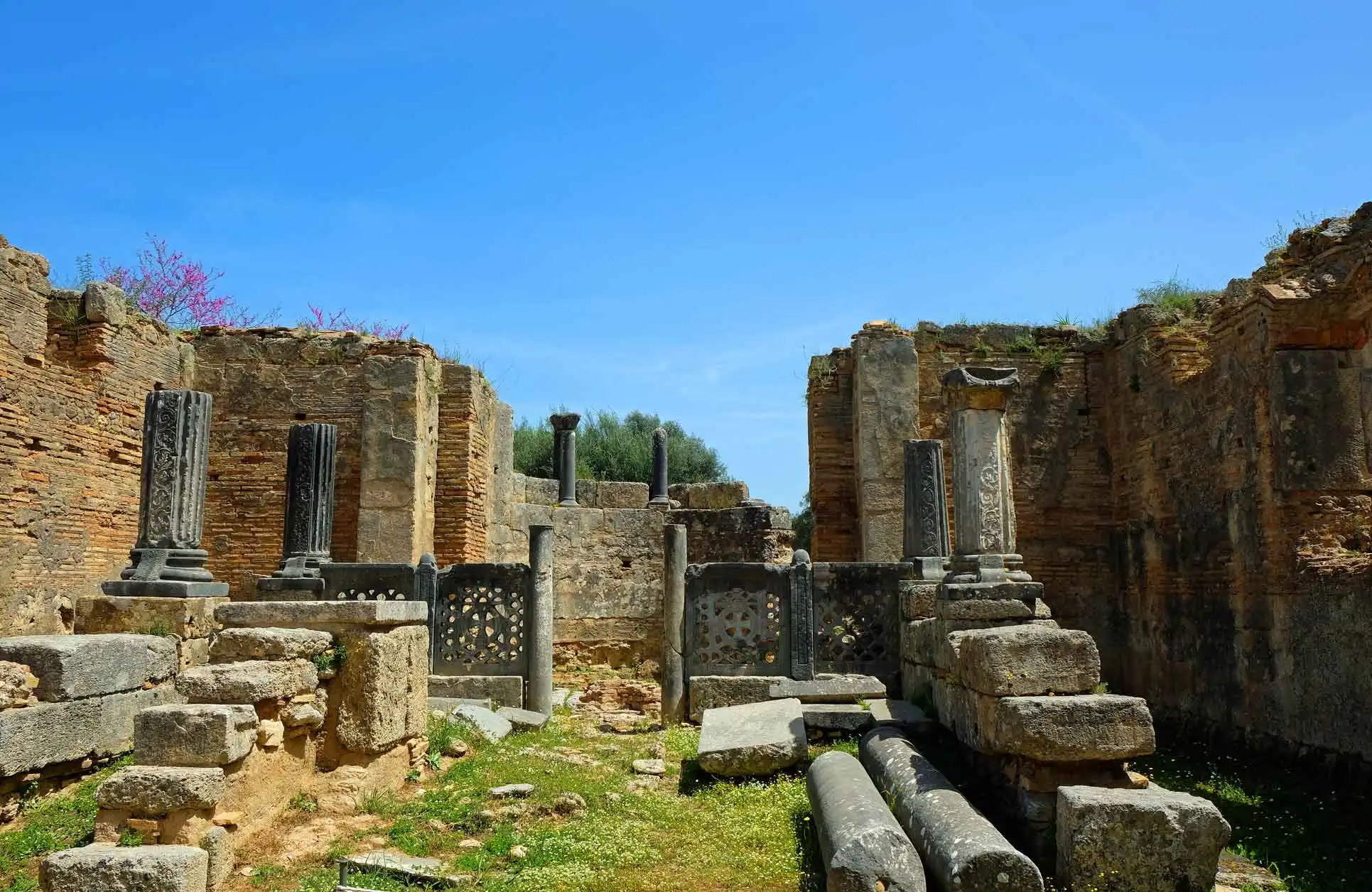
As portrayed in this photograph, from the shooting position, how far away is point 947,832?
4.70 m

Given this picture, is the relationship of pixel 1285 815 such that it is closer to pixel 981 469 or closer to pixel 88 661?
pixel 981 469

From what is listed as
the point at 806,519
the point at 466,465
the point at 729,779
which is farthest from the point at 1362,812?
the point at 806,519

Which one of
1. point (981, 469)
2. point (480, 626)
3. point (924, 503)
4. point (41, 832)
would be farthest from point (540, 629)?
point (41, 832)

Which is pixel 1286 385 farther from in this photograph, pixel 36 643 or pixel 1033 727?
pixel 36 643

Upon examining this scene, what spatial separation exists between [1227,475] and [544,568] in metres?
7.08

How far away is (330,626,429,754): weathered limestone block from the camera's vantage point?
654 centimetres

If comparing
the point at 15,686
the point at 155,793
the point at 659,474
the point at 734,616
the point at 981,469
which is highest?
the point at 659,474

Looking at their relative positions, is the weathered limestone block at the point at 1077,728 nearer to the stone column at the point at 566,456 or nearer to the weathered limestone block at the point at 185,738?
the weathered limestone block at the point at 185,738

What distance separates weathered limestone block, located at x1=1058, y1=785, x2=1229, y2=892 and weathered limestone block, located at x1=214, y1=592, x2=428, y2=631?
4474mm

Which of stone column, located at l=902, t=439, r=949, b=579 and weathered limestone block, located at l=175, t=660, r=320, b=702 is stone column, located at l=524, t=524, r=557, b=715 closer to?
stone column, located at l=902, t=439, r=949, b=579

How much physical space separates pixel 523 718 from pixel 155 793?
4.90 metres

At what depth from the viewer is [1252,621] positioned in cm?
945

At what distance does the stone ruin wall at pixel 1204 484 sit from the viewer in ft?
28.7

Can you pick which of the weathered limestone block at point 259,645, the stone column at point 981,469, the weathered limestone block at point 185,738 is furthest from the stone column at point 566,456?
the weathered limestone block at point 185,738
